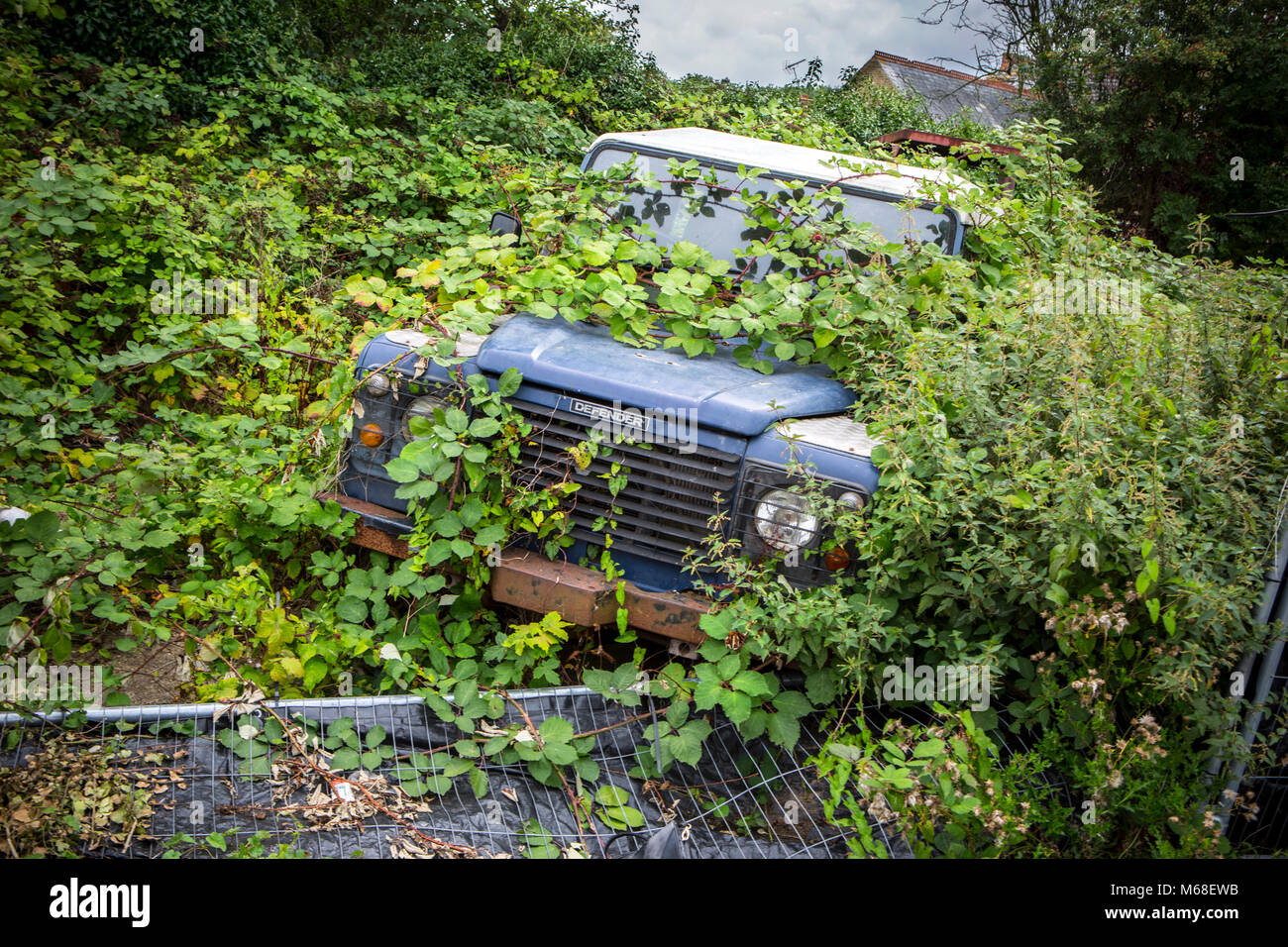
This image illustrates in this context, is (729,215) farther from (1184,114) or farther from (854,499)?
(1184,114)

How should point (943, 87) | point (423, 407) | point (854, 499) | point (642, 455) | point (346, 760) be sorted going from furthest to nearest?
point (943, 87), point (423, 407), point (642, 455), point (854, 499), point (346, 760)

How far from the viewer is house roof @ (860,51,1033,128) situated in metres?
25.5

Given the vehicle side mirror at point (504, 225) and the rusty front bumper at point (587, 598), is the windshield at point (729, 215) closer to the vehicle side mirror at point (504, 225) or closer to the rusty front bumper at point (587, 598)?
the vehicle side mirror at point (504, 225)

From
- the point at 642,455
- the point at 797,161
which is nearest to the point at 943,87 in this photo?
the point at 797,161

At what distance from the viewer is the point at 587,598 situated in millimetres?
3412

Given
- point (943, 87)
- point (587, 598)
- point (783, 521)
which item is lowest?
point (587, 598)

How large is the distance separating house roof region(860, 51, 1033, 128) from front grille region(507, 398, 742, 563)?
2387 cm

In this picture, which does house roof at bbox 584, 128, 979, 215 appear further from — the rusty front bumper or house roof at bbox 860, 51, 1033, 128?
house roof at bbox 860, 51, 1033, 128

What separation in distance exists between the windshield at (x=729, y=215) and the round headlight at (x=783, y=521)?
5.25 ft

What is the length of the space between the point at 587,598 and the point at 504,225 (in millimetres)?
2556

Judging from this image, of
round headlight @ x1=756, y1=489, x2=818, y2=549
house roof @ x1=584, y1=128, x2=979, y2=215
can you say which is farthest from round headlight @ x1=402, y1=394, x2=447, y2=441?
house roof @ x1=584, y1=128, x2=979, y2=215

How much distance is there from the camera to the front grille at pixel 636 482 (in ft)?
11.4
